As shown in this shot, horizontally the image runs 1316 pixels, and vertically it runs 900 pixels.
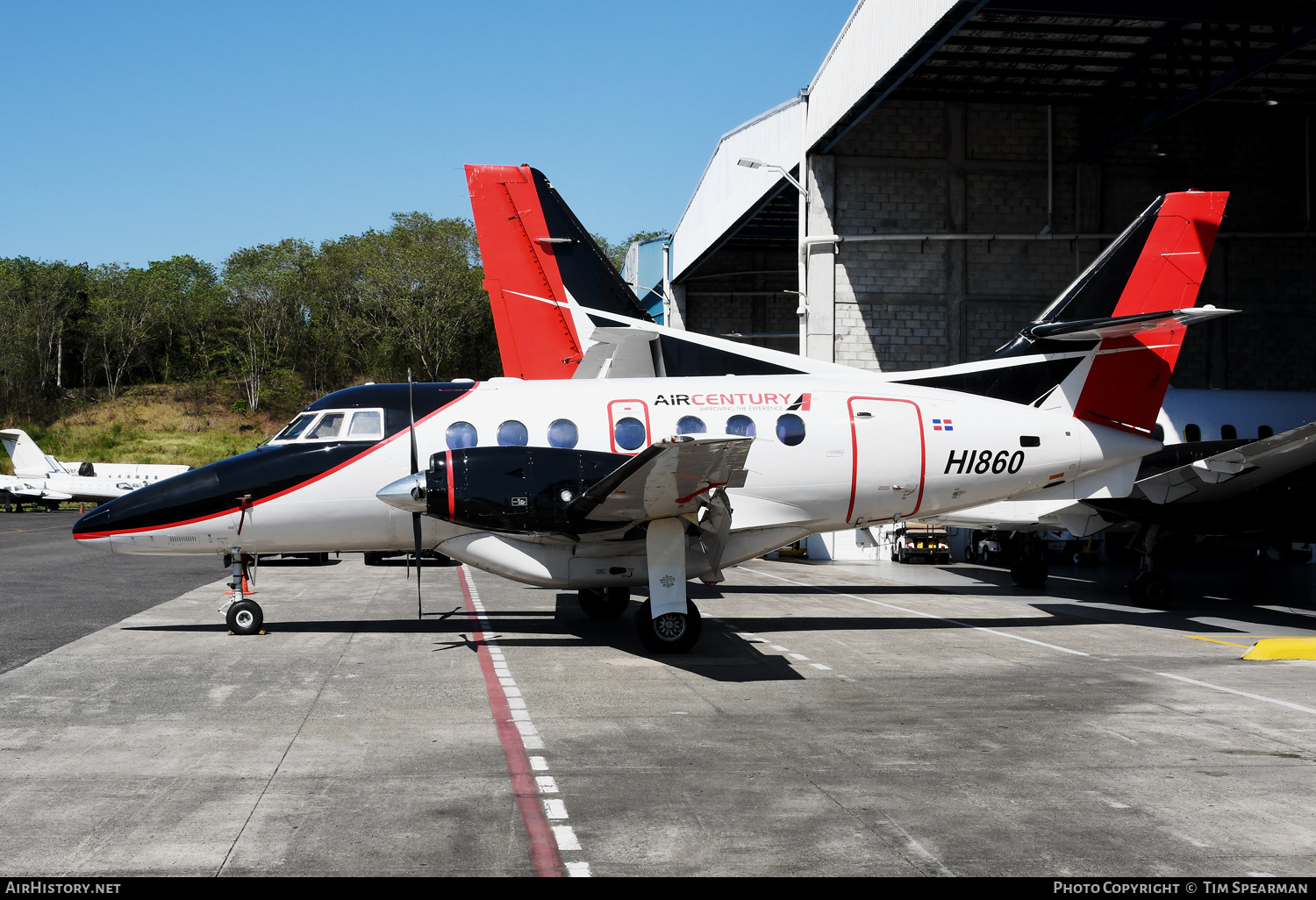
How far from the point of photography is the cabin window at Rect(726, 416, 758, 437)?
44.9 ft

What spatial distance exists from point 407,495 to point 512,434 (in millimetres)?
2230

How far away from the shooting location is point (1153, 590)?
1761 centimetres

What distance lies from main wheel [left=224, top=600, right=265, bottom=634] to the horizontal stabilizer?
1221cm

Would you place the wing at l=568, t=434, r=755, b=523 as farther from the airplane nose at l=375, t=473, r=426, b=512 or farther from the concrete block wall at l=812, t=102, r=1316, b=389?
the concrete block wall at l=812, t=102, r=1316, b=389

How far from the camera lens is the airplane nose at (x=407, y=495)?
11656 millimetres

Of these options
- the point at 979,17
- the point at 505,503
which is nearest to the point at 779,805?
the point at 505,503

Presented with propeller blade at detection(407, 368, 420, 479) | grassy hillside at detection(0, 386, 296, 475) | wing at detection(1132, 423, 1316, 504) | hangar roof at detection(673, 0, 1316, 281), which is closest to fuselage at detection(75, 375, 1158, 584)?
propeller blade at detection(407, 368, 420, 479)

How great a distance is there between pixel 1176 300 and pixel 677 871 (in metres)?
15.3

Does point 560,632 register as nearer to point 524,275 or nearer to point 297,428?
point 297,428

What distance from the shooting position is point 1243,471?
16656 millimetres

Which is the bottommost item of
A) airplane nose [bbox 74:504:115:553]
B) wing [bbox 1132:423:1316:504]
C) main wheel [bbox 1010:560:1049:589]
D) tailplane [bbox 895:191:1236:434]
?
main wheel [bbox 1010:560:1049:589]

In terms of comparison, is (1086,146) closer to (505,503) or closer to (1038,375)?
(1038,375)

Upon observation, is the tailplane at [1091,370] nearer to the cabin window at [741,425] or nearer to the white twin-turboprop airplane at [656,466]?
the white twin-turboprop airplane at [656,466]

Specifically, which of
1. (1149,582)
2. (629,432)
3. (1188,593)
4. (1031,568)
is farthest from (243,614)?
(1188,593)
